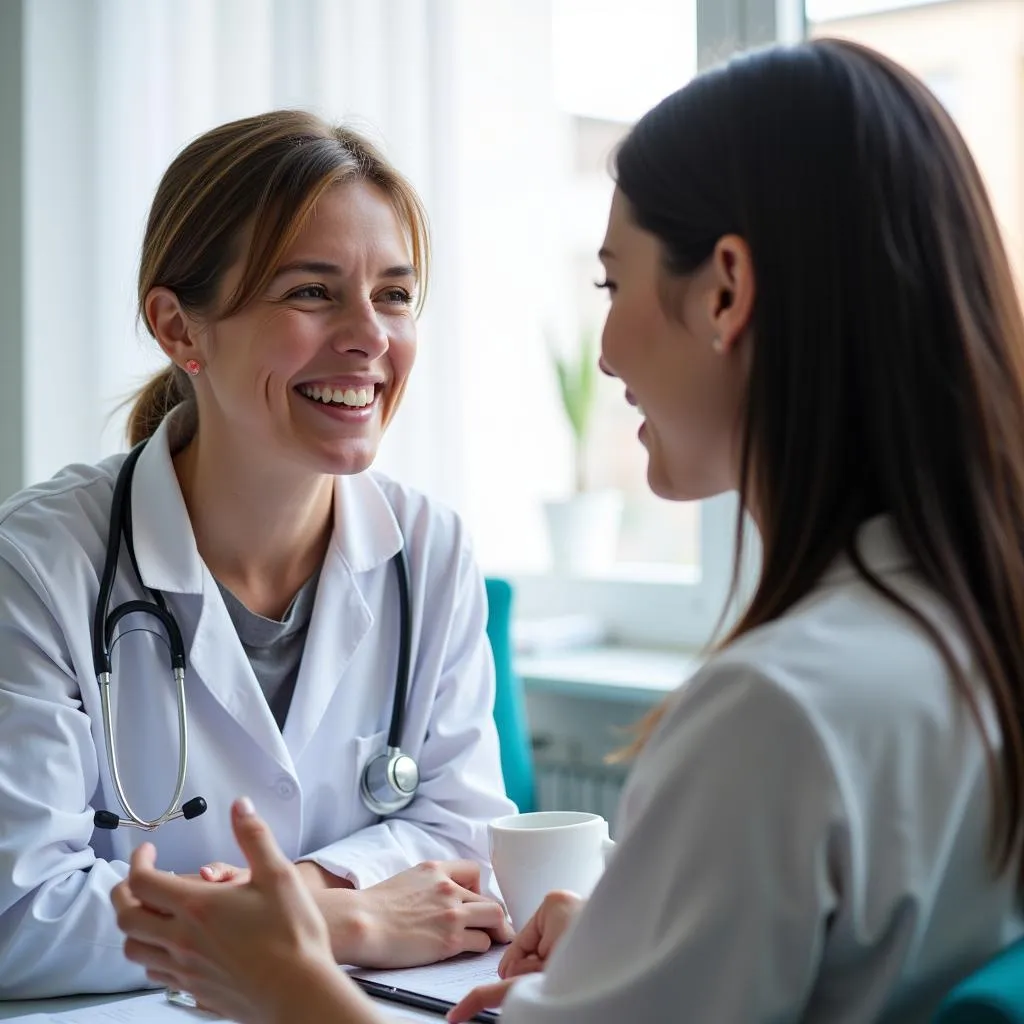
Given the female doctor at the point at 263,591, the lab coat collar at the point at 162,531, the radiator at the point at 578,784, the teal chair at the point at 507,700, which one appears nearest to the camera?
the female doctor at the point at 263,591

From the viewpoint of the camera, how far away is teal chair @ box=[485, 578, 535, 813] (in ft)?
6.26

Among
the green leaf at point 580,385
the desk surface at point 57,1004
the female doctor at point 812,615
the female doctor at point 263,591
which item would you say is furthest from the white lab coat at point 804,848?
the green leaf at point 580,385

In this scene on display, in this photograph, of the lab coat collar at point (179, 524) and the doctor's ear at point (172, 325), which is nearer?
the lab coat collar at point (179, 524)

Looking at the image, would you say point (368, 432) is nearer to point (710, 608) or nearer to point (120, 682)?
point (120, 682)

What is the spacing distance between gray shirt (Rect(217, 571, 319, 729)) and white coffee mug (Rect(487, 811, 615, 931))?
47 cm

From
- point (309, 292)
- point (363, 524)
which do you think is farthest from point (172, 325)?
point (363, 524)

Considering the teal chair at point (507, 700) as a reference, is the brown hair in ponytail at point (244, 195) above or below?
above

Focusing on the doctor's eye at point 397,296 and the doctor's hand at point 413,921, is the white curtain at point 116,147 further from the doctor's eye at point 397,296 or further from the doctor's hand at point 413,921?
the doctor's hand at point 413,921

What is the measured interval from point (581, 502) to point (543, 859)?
74.9 inches

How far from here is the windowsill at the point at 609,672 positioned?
2.47 meters

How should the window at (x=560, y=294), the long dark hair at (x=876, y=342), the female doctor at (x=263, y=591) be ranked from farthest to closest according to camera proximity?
the window at (x=560, y=294)
the female doctor at (x=263, y=591)
the long dark hair at (x=876, y=342)

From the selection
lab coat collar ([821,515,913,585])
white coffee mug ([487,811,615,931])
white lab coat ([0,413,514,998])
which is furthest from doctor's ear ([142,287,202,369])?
lab coat collar ([821,515,913,585])

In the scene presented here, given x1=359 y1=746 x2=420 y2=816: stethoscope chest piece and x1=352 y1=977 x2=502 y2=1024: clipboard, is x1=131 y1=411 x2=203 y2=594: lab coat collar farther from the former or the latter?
x1=352 y1=977 x2=502 y2=1024: clipboard

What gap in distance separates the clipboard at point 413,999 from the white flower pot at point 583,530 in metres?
1.99
